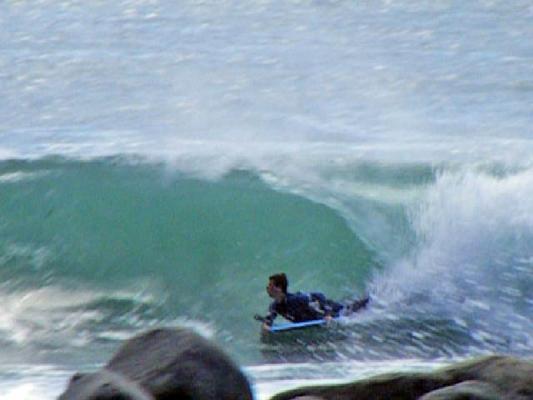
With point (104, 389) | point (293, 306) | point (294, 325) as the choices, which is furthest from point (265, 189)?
point (104, 389)

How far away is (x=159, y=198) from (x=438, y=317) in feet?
13.3

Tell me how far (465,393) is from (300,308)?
485 cm

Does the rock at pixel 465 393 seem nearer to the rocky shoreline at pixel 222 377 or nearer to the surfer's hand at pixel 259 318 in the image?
the rocky shoreline at pixel 222 377

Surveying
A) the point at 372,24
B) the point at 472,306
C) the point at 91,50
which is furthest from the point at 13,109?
the point at 472,306

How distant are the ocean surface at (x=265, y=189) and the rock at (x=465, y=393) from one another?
233 cm

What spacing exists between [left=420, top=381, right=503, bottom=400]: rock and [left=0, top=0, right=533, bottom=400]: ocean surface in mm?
2334

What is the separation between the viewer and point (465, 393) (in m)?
6.97

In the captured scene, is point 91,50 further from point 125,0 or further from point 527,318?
point 527,318

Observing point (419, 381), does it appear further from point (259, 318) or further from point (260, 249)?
point (260, 249)

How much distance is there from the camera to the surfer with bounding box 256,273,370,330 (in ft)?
38.7

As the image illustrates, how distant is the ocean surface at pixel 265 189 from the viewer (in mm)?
12352

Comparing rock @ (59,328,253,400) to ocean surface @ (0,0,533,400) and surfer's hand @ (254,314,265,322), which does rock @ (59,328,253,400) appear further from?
surfer's hand @ (254,314,265,322)

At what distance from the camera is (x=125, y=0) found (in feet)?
86.8

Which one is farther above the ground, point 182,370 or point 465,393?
point 182,370
